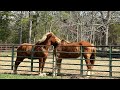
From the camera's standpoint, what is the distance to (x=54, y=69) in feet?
34.8

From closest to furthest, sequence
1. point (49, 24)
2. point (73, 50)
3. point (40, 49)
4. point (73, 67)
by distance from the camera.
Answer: point (73, 50) → point (40, 49) → point (73, 67) → point (49, 24)

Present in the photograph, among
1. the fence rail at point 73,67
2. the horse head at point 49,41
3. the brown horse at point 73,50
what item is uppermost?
the horse head at point 49,41

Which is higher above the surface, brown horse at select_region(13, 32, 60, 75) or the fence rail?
brown horse at select_region(13, 32, 60, 75)

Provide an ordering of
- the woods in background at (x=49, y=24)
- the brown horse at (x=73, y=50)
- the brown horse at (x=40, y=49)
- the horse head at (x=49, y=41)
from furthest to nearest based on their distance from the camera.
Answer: the woods in background at (x=49, y=24)
the horse head at (x=49, y=41)
the brown horse at (x=40, y=49)
the brown horse at (x=73, y=50)

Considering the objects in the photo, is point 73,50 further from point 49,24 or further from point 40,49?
point 49,24

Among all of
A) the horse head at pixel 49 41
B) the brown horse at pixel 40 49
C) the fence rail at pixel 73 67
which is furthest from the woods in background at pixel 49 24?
the horse head at pixel 49 41

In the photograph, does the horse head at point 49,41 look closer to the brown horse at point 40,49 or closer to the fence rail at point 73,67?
the brown horse at point 40,49

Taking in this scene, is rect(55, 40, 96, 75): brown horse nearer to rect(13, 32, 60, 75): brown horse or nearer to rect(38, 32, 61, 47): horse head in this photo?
rect(38, 32, 61, 47): horse head

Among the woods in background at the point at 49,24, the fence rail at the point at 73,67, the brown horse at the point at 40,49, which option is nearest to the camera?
the fence rail at the point at 73,67

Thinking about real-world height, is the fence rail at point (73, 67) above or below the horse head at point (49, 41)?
below

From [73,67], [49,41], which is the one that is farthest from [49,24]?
[49,41]

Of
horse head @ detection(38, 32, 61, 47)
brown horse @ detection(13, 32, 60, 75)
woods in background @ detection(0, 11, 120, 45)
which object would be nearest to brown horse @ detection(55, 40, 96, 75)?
horse head @ detection(38, 32, 61, 47)

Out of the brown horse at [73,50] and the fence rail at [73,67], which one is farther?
the brown horse at [73,50]
